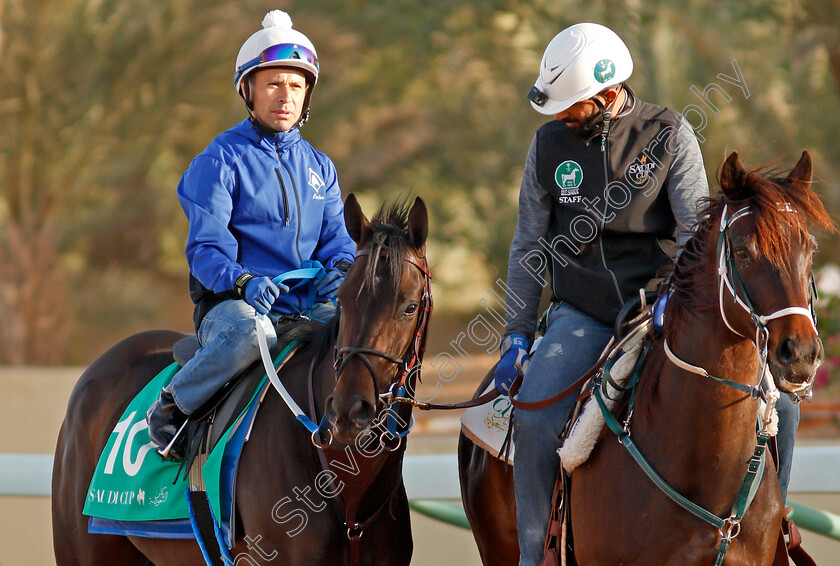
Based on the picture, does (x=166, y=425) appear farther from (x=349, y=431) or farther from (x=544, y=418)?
(x=544, y=418)

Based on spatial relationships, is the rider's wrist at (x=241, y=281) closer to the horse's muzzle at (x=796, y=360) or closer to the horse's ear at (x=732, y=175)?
the horse's ear at (x=732, y=175)

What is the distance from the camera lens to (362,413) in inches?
135

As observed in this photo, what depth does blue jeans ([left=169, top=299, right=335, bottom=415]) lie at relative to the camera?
4039 millimetres

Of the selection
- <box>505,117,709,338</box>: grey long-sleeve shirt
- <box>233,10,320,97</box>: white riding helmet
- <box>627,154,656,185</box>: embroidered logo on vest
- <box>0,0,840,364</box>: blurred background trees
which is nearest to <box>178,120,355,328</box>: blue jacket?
<box>233,10,320,97</box>: white riding helmet

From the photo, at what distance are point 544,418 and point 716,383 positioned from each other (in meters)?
0.72

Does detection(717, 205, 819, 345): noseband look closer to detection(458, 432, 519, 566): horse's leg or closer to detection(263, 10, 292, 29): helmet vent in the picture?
detection(458, 432, 519, 566): horse's leg

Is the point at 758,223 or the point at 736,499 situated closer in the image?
the point at 758,223

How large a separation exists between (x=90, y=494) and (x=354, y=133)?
463 inches

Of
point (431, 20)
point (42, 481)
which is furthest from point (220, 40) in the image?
point (42, 481)

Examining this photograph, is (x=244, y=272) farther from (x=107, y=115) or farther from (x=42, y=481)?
(x=107, y=115)

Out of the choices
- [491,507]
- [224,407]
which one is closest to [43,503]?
[224,407]

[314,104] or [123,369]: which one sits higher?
[314,104]

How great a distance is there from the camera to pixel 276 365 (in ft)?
13.4

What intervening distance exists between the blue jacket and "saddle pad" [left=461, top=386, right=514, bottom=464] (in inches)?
35.9
